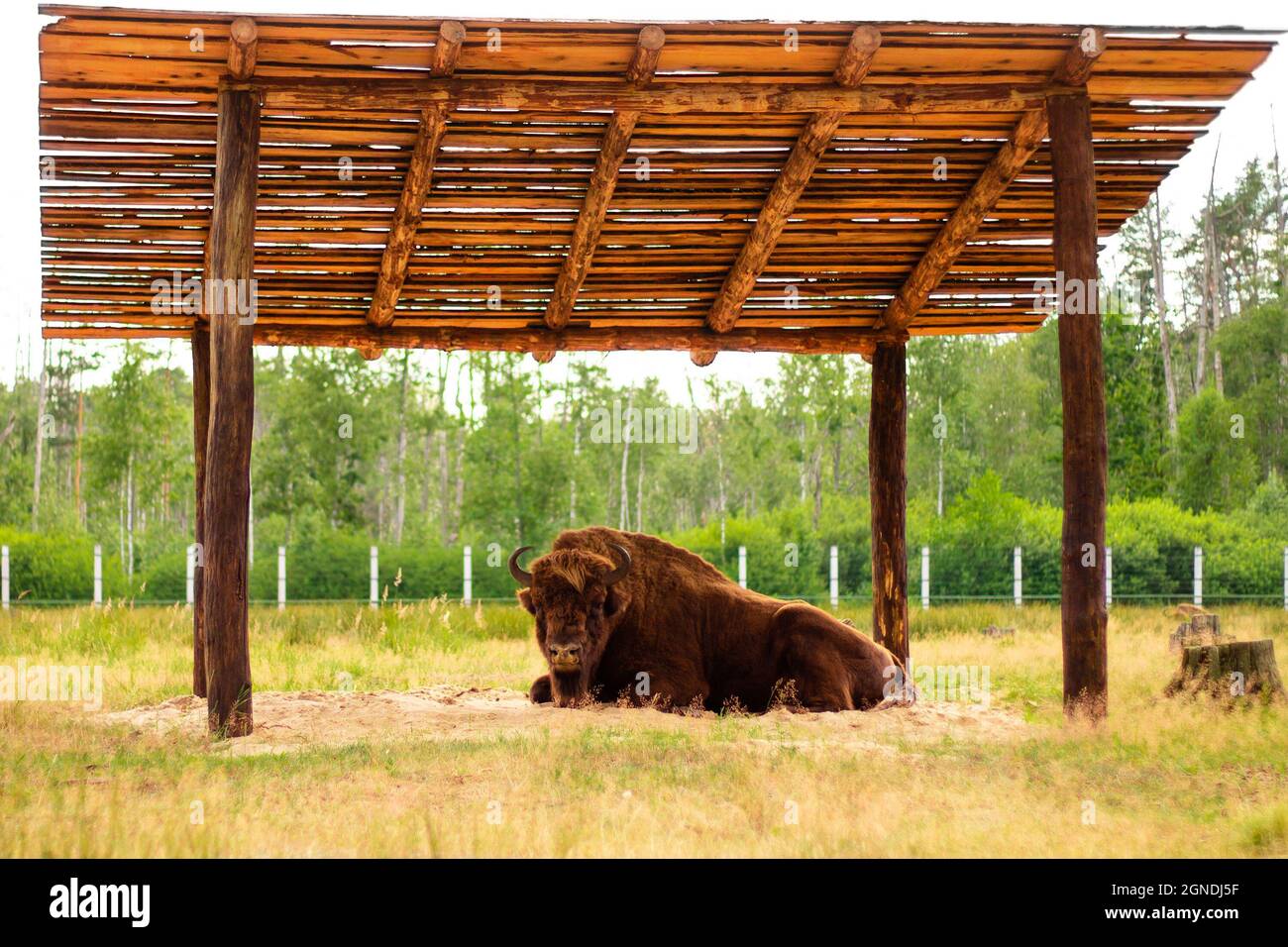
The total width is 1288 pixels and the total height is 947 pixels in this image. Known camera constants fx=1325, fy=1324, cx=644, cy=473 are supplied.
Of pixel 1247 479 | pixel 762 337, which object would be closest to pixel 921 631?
pixel 762 337

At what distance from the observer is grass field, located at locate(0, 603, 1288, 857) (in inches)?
243

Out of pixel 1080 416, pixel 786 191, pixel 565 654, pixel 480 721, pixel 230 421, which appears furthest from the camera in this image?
pixel 786 191

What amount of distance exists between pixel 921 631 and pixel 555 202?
11.8 metres

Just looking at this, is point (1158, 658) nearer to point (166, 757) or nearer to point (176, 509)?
point (166, 757)

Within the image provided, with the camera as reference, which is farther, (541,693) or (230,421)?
(541,693)

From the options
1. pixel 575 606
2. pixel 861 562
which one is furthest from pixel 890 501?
pixel 861 562

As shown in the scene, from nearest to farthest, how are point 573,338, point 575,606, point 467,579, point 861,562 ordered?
point 575,606, point 573,338, point 467,579, point 861,562

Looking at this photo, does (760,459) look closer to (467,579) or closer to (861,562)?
(861,562)

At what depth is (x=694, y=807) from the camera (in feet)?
22.9

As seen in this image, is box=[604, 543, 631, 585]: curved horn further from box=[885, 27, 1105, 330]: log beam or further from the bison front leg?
box=[885, 27, 1105, 330]: log beam

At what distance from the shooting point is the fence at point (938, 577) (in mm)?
30844

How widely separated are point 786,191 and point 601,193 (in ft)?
5.33

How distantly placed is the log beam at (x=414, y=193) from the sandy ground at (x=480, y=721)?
12.9ft

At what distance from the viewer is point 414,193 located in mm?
11414
